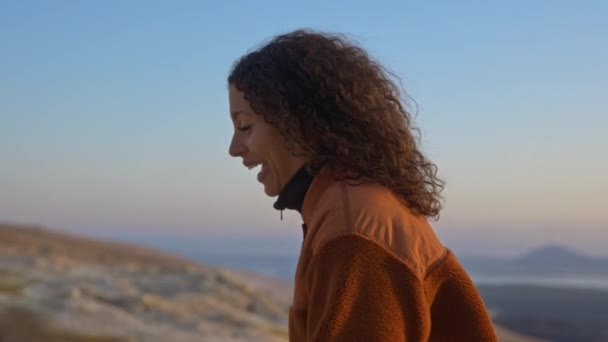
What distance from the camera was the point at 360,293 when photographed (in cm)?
191

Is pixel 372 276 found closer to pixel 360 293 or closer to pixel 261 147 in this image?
pixel 360 293

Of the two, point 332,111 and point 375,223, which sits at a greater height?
point 332,111

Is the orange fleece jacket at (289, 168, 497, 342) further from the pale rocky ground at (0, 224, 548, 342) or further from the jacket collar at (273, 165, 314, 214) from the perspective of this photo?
the pale rocky ground at (0, 224, 548, 342)

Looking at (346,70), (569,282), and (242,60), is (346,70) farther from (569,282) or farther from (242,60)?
(569,282)

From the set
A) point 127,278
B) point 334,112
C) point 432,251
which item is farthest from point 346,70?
point 127,278

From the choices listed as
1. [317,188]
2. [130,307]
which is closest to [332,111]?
[317,188]

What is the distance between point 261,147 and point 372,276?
1.61ft

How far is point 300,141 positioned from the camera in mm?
2152

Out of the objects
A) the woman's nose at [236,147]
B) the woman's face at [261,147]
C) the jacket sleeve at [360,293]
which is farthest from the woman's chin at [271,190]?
the jacket sleeve at [360,293]

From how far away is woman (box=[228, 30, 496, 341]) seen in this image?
1.91m

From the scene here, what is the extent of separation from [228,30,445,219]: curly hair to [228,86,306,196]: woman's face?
0.03m

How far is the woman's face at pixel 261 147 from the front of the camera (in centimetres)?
221

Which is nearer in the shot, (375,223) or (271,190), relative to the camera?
(375,223)

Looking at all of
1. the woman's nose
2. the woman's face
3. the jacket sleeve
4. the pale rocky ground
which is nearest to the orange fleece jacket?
the jacket sleeve
